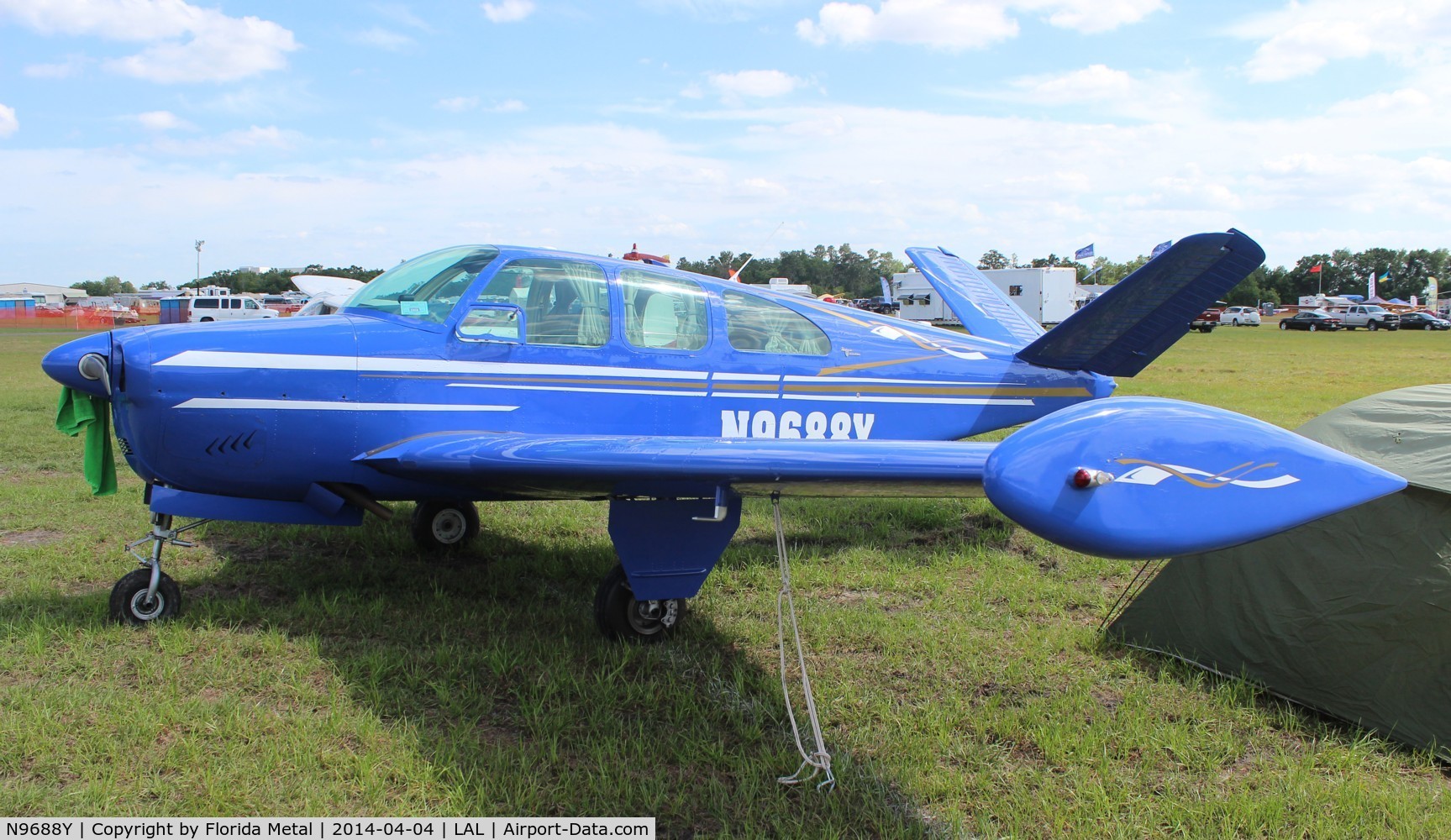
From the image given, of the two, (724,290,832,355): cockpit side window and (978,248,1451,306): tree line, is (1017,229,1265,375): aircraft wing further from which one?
(978,248,1451,306): tree line

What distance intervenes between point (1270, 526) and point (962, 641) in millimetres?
2547

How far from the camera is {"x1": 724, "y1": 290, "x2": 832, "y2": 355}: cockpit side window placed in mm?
5508

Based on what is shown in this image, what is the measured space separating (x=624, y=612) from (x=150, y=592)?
243 cm

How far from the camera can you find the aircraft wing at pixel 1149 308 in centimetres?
484

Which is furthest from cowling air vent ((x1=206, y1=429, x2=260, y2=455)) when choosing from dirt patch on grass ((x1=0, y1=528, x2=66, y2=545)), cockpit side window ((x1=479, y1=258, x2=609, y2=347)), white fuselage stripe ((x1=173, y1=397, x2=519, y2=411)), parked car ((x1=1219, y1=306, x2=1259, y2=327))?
parked car ((x1=1219, y1=306, x2=1259, y2=327))

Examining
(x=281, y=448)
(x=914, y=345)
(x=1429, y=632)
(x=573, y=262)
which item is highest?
(x=573, y=262)

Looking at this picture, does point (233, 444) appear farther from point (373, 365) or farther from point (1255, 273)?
point (1255, 273)

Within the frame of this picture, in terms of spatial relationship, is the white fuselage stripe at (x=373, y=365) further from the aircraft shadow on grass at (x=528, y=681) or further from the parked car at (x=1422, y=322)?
the parked car at (x=1422, y=322)

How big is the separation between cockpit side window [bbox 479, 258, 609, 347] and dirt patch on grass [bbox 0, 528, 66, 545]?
3.93 metres

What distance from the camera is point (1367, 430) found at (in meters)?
4.35

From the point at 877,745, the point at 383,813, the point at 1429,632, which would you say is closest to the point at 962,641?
the point at 877,745

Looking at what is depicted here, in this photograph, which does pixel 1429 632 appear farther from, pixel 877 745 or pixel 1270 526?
pixel 877 745

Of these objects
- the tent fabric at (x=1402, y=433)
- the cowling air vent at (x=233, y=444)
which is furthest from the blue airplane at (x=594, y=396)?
the tent fabric at (x=1402, y=433)

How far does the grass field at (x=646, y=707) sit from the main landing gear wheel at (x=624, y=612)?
11 cm
